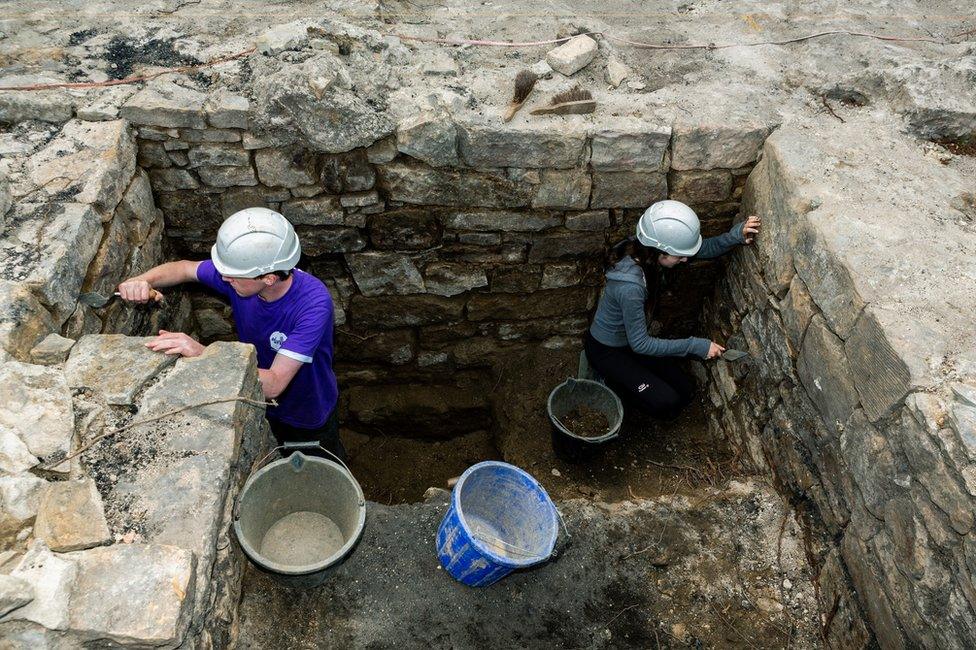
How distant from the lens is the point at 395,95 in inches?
149

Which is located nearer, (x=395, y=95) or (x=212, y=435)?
(x=212, y=435)

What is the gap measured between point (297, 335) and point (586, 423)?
2109 mm

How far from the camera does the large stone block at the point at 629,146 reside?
372 centimetres

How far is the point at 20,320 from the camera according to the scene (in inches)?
101

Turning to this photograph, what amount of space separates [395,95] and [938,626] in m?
3.55

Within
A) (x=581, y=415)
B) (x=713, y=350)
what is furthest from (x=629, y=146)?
(x=581, y=415)

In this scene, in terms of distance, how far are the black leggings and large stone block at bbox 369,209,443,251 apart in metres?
1.22

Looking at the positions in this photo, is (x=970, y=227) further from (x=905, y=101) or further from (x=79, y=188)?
(x=79, y=188)

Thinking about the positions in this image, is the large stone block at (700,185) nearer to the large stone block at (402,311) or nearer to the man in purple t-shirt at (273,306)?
the large stone block at (402,311)

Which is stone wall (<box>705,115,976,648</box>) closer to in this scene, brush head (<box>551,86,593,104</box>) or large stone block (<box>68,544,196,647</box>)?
brush head (<box>551,86,593,104</box>)

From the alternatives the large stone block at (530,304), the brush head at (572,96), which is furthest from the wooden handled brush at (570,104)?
the large stone block at (530,304)

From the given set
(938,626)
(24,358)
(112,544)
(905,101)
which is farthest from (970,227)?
(24,358)

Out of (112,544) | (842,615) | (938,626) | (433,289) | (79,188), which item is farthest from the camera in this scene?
(433,289)

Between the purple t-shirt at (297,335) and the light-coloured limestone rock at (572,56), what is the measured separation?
208cm
